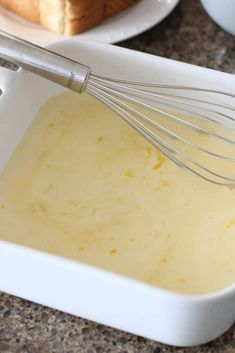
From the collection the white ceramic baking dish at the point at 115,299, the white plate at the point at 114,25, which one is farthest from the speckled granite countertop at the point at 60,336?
the white plate at the point at 114,25

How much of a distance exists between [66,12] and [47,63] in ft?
0.82

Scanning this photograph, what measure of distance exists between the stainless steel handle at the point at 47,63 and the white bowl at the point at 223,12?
27 cm

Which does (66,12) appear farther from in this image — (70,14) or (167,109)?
(167,109)

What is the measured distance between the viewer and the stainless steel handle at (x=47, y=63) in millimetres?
760

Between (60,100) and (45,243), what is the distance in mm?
211

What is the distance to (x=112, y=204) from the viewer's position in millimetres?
773

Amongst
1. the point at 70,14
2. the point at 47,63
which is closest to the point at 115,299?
the point at 47,63

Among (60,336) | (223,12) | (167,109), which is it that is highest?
(223,12)

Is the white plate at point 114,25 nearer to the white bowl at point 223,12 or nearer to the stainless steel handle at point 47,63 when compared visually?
the white bowl at point 223,12

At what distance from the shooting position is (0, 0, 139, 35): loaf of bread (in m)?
0.99

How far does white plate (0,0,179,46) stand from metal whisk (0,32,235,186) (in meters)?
0.18

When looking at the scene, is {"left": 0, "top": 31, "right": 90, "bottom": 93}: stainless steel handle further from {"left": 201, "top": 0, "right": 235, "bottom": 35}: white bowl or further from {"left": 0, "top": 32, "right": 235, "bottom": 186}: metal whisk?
{"left": 201, "top": 0, "right": 235, "bottom": 35}: white bowl

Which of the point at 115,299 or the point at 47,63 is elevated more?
the point at 47,63

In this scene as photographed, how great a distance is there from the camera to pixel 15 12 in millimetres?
1036
